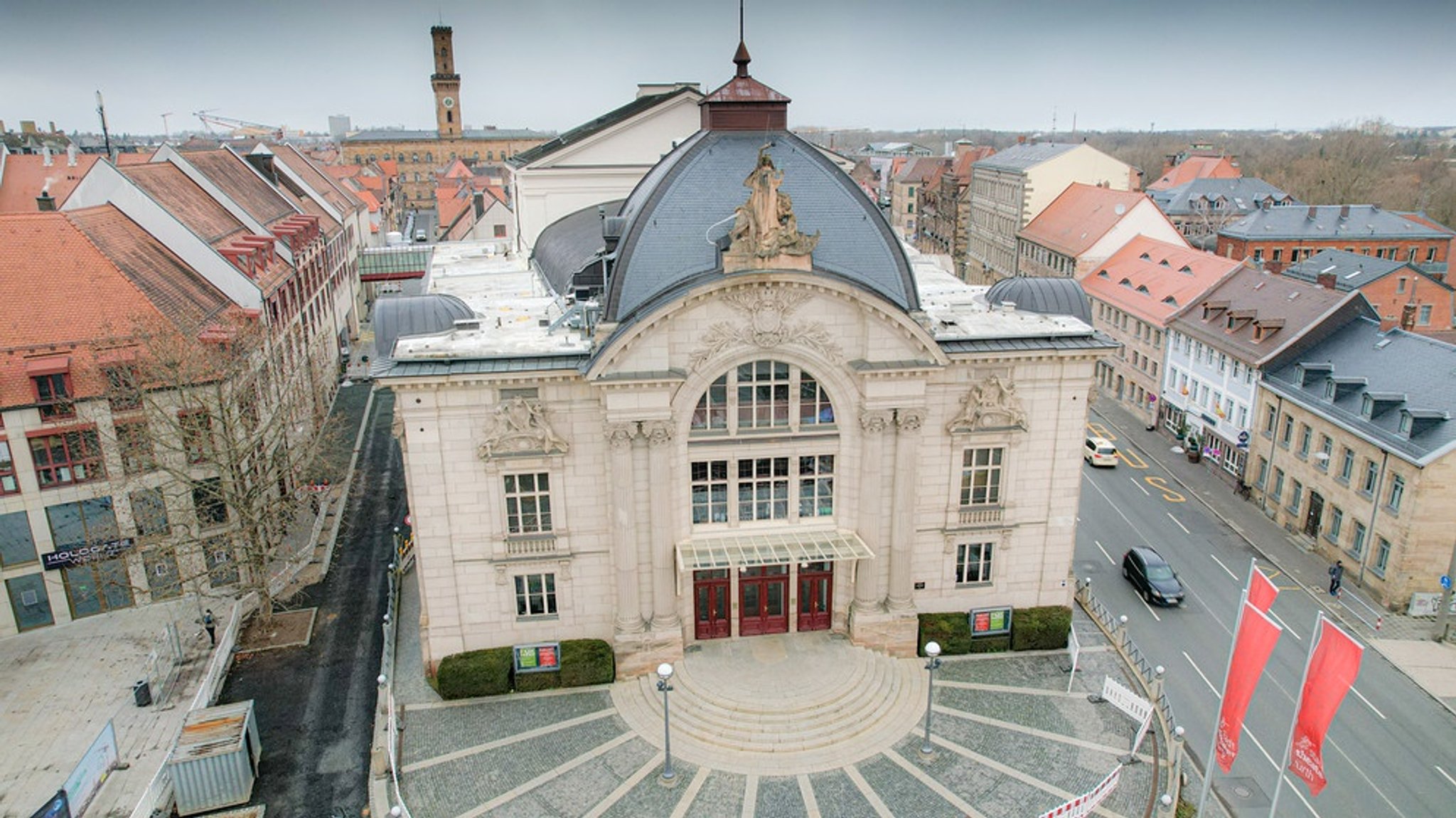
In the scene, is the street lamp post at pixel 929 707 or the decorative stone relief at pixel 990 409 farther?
the decorative stone relief at pixel 990 409

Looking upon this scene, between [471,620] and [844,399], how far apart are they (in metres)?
18.0

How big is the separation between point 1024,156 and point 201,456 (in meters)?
101

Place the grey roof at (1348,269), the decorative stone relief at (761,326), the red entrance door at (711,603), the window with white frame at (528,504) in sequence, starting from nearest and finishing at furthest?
1. the decorative stone relief at (761,326)
2. the window with white frame at (528,504)
3. the red entrance door at (711,603)
4. the grey roof at (1348,269)

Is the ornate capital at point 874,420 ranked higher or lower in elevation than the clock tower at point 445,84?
lower

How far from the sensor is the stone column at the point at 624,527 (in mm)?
36719

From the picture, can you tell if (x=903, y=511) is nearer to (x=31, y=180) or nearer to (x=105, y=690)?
(x=105, y=690)

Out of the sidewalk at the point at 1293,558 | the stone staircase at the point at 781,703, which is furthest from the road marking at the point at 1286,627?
the stone staircase at the point at 781,703

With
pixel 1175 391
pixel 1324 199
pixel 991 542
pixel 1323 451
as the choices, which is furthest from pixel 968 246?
pixel 991 542

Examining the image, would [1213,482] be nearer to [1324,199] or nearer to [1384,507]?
[1384,507]

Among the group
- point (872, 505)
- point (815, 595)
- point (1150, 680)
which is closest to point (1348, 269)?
point (1150, 680)

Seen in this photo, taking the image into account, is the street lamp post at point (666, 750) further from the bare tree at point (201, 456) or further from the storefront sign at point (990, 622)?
the bare tree at point (201, 456)

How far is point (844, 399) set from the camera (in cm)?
3838

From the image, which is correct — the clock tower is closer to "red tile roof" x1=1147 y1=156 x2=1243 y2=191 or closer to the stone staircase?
"red tile roof" x1=1147 y1=156 x2=1243 y2=191

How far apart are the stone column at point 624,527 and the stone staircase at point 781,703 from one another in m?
2.92
